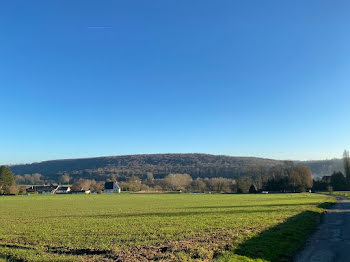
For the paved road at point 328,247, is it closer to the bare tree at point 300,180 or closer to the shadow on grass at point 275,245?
the shadow on grass at point 275,245

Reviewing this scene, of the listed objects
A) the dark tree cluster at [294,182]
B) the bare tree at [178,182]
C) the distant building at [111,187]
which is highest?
the dark tree cluster at [294,182]

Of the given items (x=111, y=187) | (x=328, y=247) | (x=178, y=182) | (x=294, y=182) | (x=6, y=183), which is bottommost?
(x=111, y=187)

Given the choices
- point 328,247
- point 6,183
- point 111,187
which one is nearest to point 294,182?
point 111,187

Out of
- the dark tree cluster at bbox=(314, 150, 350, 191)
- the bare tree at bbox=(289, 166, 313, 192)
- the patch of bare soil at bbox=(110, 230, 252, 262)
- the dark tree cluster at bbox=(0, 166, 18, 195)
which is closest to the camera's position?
the patch of bare soil at bbox=(110, 230, 252, 262)

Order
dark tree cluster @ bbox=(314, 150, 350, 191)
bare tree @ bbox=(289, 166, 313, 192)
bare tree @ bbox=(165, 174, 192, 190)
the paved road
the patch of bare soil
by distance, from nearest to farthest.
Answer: the patch of bare soil
the paved road
bare tree @ bbox=(289, 166, 313, 192)
dark tree cluster @ bbox=(314, 150, 350, 191)
bare tree @ bbox=(165, 174, 192, 190)

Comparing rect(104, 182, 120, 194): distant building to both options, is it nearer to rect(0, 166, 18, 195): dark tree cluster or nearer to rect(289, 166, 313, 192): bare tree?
rect(0, 166, 18, 195): dark tree cluster

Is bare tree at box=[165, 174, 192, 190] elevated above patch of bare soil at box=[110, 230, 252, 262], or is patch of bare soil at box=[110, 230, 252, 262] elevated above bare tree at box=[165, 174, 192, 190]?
patch of bare soil at box=[110, 230, 252, 262]

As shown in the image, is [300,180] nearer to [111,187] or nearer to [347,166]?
[347,166]

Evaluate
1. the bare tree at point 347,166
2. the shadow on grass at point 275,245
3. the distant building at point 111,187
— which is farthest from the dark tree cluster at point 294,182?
the shadow on grass at point 275,245

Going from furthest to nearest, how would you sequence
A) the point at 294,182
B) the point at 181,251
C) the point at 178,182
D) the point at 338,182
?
1. the point at 178,182
2. the point at 338,182
3. the point at 294,182
4. the point at 181,251

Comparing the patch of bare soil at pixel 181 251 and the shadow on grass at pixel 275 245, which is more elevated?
the patch of bare soil at pixel 181 251

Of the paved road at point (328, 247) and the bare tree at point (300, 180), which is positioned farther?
the bare tree at point (300, 180)

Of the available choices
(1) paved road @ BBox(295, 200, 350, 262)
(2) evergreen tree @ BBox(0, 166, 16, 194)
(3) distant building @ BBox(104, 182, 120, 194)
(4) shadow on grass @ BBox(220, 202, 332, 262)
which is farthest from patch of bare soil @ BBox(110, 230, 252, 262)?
(3) distant building @ BBox(104, 182, 120, 194)

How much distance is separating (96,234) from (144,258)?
28.8 ft
